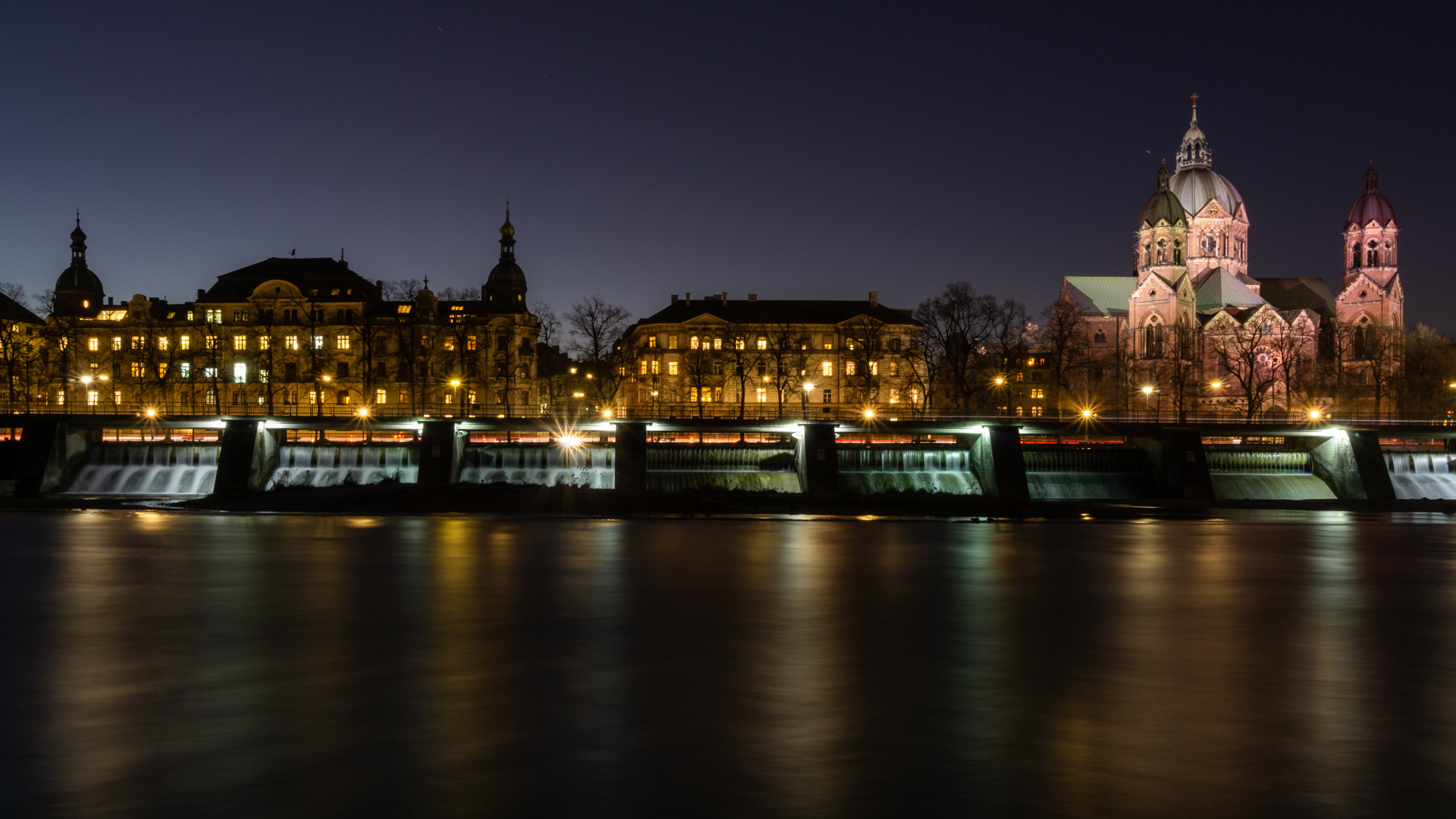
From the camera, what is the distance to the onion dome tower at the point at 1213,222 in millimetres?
130500

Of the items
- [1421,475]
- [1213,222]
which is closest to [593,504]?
[1421,475]

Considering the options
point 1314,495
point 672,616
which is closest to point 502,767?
point 672,616

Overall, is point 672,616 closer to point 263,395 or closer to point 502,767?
point 502,767

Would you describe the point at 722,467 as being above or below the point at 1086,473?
above

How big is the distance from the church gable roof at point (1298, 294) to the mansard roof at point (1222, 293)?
1146cm

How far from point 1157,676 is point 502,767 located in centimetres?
1087

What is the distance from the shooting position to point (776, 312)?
361 feet

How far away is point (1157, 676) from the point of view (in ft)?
53.9

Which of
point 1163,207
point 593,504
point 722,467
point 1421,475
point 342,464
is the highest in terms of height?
point 1163,207

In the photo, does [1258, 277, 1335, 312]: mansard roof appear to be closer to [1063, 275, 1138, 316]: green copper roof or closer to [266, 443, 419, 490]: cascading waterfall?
[1063, 275, 1138, 316]: green copper roof

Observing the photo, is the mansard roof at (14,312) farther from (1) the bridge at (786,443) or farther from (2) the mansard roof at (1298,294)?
(2) the mansard roof at (1298,294)

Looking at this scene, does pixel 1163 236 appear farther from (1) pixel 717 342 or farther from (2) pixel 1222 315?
(1) pixel 717 342

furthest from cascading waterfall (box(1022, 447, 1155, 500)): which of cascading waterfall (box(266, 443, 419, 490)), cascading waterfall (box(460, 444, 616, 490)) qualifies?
cascading waterfall (box(266, 443, 419, 490))

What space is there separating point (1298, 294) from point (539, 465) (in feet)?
393
